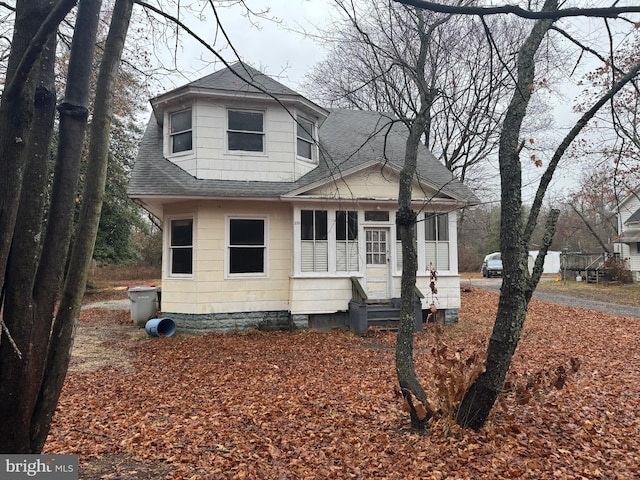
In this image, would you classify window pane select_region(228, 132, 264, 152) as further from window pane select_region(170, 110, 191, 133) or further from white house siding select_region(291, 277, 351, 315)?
white house siding select_region(291, 277, 351, 315)

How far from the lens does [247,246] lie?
9.98 m

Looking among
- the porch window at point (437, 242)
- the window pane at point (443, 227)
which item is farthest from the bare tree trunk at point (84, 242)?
the window pane at point (443, 227)

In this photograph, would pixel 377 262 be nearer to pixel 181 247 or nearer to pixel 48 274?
pixel 181 247

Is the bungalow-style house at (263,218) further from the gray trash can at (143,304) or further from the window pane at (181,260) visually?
the gray trash can at (143,304)

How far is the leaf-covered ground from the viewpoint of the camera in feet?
11.7

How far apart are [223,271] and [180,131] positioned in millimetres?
3658

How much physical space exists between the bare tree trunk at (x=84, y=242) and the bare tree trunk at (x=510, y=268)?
10.7ft

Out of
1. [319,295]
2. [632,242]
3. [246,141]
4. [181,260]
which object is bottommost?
[319,295]

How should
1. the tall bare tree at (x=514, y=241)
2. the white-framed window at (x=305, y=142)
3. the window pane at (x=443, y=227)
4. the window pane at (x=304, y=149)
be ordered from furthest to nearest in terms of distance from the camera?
the window pane at (x=443, y=227)
the window pane at (x=304, y=149)
the white-framed window at (x=305, y=142)
the tall bare tree at (x=514, y=241)

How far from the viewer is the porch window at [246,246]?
32.6ft

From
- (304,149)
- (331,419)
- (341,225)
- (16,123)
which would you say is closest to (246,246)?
(341,225)

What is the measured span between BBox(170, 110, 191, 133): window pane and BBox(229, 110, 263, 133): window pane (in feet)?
3.46

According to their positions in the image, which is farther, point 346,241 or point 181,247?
point 346,241

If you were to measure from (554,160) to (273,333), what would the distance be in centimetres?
735
